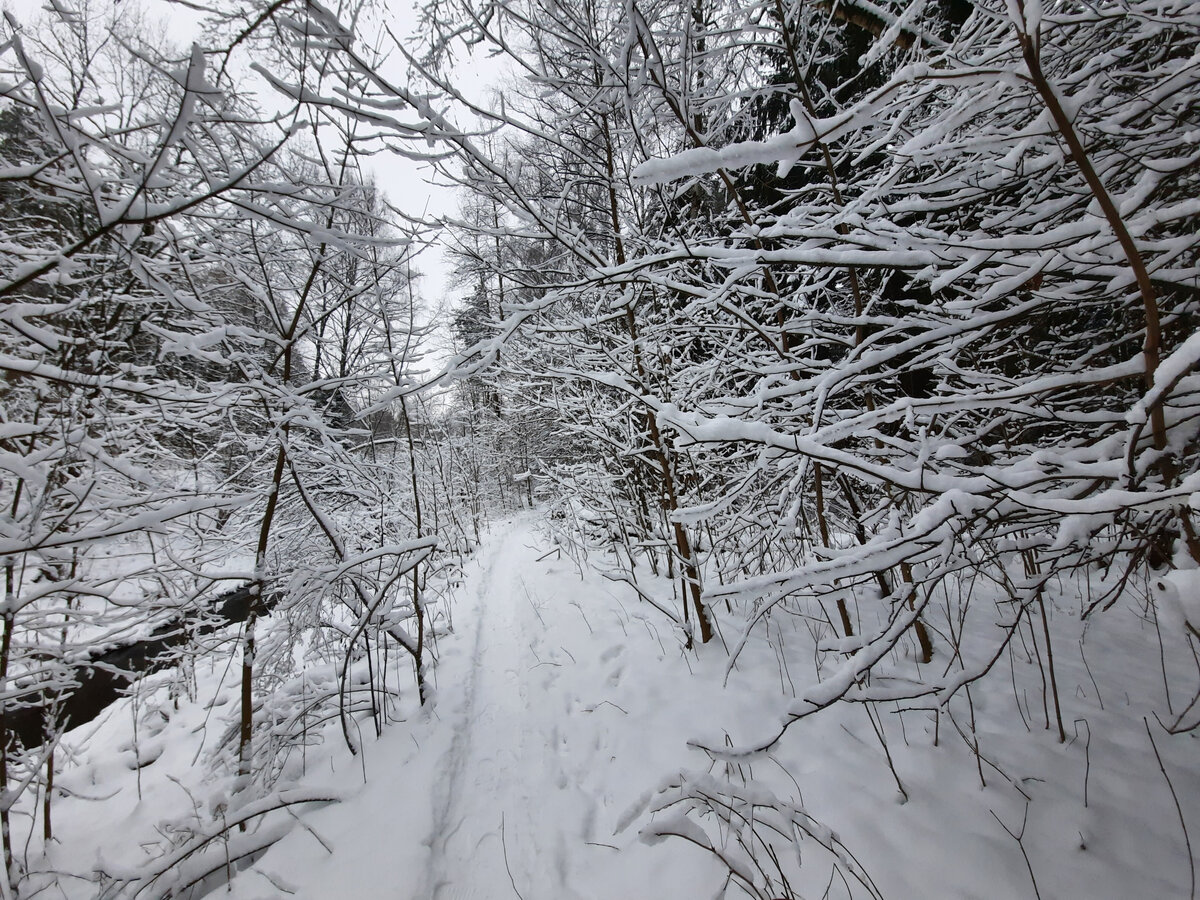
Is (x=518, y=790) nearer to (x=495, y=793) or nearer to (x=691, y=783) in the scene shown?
(x=495, y=793)

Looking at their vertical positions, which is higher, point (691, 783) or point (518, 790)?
point (691, 783)

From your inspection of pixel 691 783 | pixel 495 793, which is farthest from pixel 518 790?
pixel 691 783

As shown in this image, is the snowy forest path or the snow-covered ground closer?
the snow-covered ground

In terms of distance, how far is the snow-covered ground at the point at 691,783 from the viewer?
4.72 ft

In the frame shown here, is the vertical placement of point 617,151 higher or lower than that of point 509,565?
higher

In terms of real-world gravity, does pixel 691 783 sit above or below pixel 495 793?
above

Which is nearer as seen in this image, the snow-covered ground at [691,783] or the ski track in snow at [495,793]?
the snow-covered ground at [691,783]

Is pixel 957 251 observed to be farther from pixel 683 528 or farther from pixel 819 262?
pixel 683 528

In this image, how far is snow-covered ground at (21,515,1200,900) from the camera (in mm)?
1439

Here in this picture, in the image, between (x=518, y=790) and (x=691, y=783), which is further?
(x=518, y=790)

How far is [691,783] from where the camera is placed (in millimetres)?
1272

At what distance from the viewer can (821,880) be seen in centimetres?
158

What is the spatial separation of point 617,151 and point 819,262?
2.68m

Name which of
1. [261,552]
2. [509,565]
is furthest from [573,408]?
[509,565]
